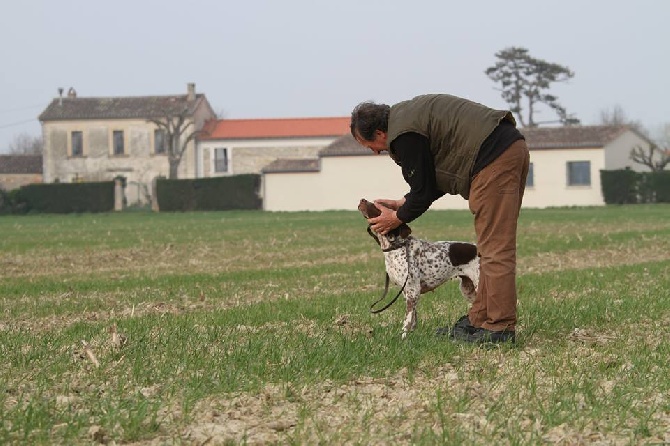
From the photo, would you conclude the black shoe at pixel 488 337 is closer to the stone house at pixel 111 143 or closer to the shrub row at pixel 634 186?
the shrub row at pixel 634 186

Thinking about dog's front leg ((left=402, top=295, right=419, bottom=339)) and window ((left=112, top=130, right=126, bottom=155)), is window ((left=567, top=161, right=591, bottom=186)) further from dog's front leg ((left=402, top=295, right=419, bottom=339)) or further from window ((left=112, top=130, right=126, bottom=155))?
dog's front leg ((left=402, top=295, right=419, bottom=339))

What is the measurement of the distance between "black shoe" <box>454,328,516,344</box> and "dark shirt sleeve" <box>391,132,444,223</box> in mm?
1004

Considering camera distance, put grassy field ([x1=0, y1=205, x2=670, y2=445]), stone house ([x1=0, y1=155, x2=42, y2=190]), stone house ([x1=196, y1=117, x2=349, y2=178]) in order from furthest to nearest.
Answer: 1. stone house ([x1=0, y1=155, x2=42, y2=190])
2. stone house ([x1=196, y1=117, x2=349, y2=178])
3. grassy field ([x1=0, y1=205, x2=670, y2=445])

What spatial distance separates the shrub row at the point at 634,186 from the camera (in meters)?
63.6

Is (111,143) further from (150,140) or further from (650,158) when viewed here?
(650,158)

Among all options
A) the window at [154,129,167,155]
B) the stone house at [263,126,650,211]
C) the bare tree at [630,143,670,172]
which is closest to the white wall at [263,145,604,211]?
the stone house at [263,126,650,211]

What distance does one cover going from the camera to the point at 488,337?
330 inches

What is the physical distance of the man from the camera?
8.33 metres

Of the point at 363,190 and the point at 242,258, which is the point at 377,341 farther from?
the point at 363,190

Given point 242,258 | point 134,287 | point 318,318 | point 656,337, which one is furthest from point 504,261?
point 242,258

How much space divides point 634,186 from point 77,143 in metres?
45.5

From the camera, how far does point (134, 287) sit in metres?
16.1

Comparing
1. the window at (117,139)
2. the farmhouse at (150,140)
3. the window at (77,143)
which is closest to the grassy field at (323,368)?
the farmhouse at (150,140)

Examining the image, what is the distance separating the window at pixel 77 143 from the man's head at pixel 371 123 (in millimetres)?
83298
